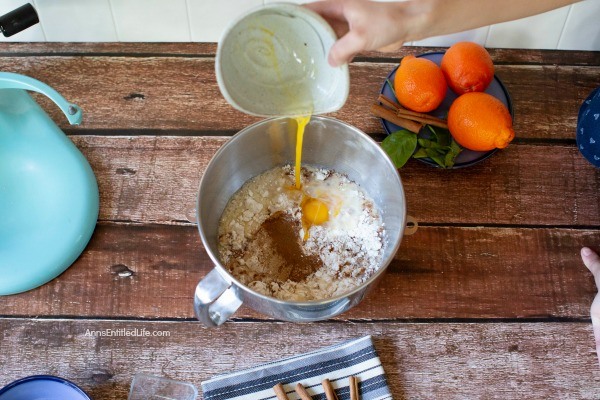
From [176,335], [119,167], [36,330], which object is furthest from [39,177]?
[176,335]

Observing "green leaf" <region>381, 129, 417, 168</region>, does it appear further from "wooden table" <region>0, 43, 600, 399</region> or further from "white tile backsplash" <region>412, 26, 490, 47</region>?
"white tile backsplash" <region>412, 26, 490, 47</region>

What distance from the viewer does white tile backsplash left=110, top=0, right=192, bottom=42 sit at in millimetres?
1080

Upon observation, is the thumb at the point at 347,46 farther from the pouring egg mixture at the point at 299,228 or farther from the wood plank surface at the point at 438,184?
the wood plank surface at the point at 438,184

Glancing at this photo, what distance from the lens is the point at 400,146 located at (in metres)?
0.97

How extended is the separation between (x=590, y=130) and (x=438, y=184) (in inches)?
10.2

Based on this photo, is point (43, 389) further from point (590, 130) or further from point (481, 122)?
point (590, 130)

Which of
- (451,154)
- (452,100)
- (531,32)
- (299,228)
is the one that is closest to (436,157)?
(451,154)

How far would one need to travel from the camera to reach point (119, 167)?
1.02 metres

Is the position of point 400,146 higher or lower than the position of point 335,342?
higher

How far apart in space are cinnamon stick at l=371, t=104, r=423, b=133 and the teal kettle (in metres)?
0.49

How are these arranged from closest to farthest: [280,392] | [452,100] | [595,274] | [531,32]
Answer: [280,392], [595,274], [452,100], [531,32]

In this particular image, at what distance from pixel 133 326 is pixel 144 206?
202 mm

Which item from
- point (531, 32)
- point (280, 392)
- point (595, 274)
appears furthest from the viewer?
point (531, 32)

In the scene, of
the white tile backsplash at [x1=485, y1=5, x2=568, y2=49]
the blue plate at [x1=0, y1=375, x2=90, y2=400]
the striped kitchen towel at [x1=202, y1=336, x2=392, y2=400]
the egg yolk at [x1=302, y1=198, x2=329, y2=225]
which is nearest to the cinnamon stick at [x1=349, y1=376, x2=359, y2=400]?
the striped kitchen towel at [x1=202, y1=336, x2=392, y2=400]
